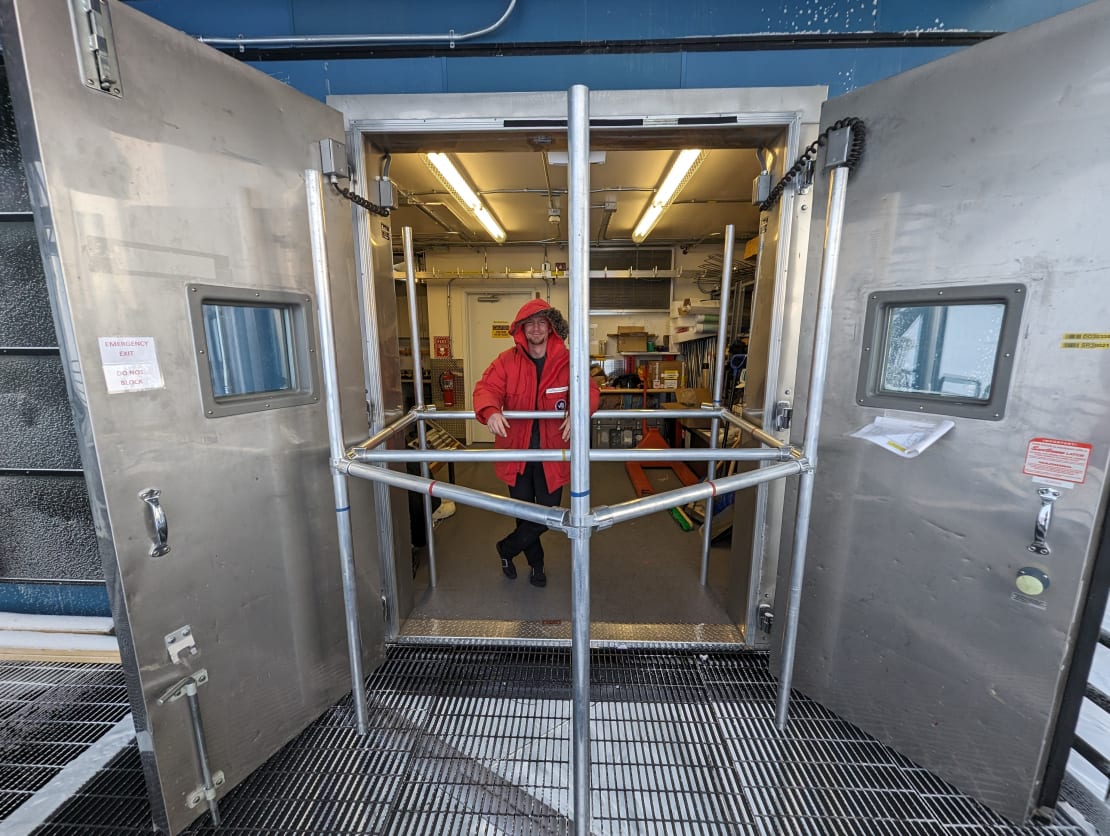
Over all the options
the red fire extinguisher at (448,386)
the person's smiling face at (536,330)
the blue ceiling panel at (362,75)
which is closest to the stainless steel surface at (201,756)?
the person's smiling face at (536,330)

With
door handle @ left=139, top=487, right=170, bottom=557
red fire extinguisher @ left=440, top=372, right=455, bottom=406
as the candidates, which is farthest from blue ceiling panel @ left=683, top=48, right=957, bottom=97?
red fire extinguisher @ left=440, top=372, right=455, bottom=406

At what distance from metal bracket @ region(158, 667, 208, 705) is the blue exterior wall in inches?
89.3

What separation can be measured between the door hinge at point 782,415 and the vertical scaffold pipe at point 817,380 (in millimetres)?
417

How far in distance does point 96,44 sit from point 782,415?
2452mm

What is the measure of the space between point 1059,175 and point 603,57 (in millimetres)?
1595

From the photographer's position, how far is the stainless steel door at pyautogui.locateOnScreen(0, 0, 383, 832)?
1066 mm

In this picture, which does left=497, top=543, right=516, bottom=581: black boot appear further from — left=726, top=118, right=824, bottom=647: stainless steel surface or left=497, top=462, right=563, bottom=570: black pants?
left=726, top=118, right=824, bottom=647: stainless steel surface

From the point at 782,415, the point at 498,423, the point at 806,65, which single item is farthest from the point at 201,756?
the point at 806,65

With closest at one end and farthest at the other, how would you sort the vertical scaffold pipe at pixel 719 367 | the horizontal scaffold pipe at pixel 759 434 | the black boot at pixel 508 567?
the horizontal scaffold pipe at pixel 759 434
the vertical scaffold pipe at pixel 719 367
the black boot at pixel 508 567

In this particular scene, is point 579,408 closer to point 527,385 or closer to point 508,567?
point 527,385

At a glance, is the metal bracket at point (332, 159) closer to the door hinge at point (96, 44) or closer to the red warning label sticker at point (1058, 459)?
the door hinge at point (96, 44)

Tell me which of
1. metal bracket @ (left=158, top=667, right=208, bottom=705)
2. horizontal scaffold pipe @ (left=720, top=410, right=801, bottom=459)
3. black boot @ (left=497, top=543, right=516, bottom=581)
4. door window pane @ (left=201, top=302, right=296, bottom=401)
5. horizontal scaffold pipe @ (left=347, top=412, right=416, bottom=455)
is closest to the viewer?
metal bracket @ (left=158, top=667, right=208, bottom=705)

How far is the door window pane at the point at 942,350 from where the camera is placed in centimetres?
133

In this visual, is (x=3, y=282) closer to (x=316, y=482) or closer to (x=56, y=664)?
(x=316, y=482)
